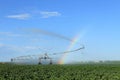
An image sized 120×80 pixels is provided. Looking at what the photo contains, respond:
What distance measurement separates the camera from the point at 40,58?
411 ft

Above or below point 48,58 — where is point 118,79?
below

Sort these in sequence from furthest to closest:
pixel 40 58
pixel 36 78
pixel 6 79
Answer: pixel 40 58 → pixel 36 78 → pixel 6 79

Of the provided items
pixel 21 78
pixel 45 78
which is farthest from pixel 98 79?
pixel 21 78

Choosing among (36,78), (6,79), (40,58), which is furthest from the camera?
(40,58)

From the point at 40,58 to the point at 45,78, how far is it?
287 feet

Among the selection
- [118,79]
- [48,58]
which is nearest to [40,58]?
[48,58]

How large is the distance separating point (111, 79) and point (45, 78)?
7.48 metres

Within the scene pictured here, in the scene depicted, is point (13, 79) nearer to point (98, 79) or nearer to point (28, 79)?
point (28, 79)

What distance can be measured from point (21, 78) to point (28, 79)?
1.02m

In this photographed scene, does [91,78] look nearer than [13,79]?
No

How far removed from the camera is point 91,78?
126 feet

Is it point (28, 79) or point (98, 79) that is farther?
point (98, 79)

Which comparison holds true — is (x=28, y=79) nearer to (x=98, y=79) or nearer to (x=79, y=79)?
(x=79, y=79)

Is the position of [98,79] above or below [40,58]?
below
